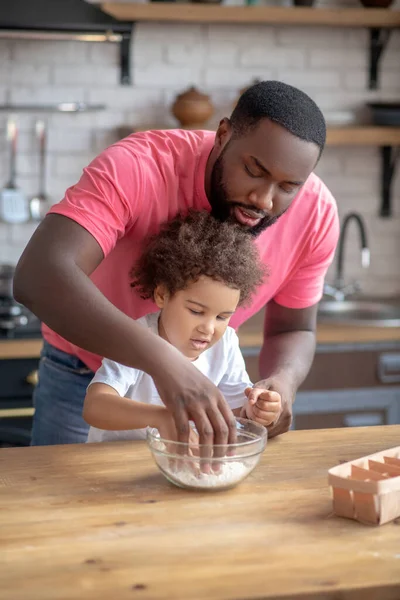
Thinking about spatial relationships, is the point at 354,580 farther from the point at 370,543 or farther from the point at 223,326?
the point at 223,326

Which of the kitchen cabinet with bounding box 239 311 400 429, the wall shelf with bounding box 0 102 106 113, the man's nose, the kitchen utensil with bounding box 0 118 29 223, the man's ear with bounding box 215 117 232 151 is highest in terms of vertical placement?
the man's ear with bounding box 215 117 232 151

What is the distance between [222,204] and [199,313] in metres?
0.21

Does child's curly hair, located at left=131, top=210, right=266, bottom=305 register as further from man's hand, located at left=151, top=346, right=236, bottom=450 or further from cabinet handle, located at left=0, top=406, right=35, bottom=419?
cabinet handle, located at left=0, top=406, right=35, bottom=419

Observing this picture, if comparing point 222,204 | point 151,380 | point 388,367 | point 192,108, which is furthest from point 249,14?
point 151,380

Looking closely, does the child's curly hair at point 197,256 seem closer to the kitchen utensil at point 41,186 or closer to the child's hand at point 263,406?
the child's hand at point 263,406

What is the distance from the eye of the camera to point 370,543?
1.13 metres

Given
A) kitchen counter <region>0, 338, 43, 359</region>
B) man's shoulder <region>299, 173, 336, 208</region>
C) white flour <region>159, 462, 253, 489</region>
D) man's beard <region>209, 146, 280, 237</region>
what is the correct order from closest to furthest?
white flour <region>159, 462, 253, 489</region> < man's beard <region>209, 146, 280, 237</region> < man's shoulder <region>299, 173, 336, 208</region> < kitchen counter <region>0, 338, 43, 359</region>

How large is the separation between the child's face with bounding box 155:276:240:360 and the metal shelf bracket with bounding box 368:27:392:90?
2200 millimetres

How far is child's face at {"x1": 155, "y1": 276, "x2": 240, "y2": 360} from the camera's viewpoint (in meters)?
1.61

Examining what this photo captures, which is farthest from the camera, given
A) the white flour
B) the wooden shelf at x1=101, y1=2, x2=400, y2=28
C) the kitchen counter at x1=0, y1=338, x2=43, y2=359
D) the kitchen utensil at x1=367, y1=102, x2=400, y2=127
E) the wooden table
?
the kitchen utensil at x1=367, y1=102, x2=400, y2=127

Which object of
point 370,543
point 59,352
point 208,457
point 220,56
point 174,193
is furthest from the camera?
point 220,56

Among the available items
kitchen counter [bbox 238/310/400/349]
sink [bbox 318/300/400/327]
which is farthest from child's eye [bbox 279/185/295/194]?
sink [bbox 318/300/400/327]

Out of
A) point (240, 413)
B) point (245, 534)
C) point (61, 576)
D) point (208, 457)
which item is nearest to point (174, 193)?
point (240, 413)

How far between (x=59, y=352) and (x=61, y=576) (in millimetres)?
949
